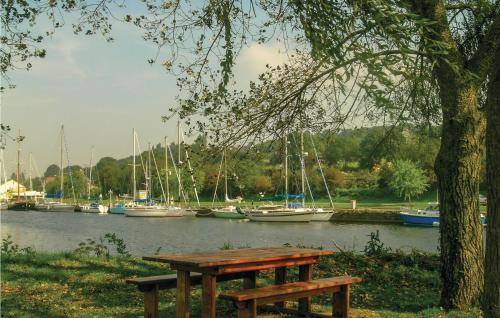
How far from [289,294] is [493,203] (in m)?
2.08

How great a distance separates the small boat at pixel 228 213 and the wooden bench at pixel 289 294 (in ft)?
151

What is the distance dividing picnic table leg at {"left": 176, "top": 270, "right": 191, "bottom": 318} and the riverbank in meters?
0.78

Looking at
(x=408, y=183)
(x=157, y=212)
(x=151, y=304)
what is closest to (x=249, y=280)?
(x=151, y=304)

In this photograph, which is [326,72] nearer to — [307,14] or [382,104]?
[382,104]

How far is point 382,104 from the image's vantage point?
6.83m

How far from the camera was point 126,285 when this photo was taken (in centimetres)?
770

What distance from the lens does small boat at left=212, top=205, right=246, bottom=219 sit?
52281 millimetres

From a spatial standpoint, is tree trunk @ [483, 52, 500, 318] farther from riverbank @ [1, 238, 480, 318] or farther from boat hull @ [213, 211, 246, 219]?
boat hull @ [213, 211, 246, 219]

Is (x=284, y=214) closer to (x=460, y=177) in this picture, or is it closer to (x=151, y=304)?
(x=460, y=177)

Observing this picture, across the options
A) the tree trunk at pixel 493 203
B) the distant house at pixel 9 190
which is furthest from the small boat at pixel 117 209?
the tree trunk at pixel 493 203

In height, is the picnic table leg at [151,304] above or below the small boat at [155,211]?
above

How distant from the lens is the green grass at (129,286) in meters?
6.27

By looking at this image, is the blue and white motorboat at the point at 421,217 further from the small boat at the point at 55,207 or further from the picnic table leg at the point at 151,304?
the small boat at the point at 55,207

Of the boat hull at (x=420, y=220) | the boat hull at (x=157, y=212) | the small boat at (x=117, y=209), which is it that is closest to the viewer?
the boat hull at (x=420, y=220)
